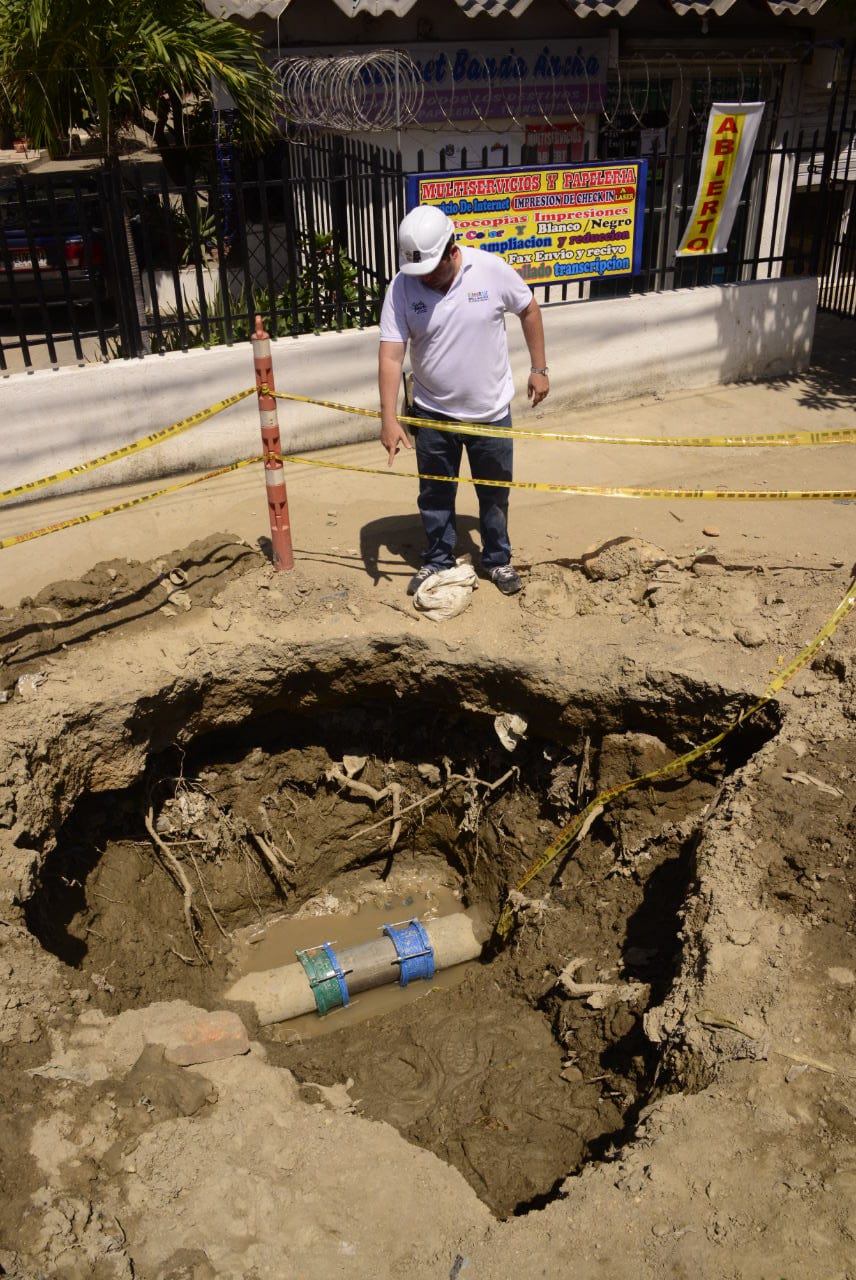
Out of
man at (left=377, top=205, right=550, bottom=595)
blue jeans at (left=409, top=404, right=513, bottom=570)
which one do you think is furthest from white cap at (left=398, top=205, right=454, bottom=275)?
blue jeans at (left=409, top=404, right=513, bottom=570)

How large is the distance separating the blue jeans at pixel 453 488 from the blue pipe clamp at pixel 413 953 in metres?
2.00

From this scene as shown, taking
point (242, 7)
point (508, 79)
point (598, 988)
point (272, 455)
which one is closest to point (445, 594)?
point (272, 455)

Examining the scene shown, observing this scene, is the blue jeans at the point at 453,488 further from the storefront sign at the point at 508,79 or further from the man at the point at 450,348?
the storefront sign at the point at 508,79

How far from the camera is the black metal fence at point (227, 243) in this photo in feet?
23.1

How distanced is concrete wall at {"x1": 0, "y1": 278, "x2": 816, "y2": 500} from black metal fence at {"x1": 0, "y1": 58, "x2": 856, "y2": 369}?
247mm

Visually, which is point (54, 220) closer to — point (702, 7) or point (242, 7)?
point (242, 7)

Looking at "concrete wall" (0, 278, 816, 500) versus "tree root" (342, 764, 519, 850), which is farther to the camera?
"concrete wall" (0, 278, 816, 500)

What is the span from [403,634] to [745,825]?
6.82 ft

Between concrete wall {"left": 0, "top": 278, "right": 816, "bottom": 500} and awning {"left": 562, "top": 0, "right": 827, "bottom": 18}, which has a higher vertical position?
awning {"left": 562, "top": 0, "right": 827, "bottom": 18}

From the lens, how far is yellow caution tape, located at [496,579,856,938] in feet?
16.5

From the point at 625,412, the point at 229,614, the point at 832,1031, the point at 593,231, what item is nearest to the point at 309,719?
the point at 229,614

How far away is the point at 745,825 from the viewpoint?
4.32 meters

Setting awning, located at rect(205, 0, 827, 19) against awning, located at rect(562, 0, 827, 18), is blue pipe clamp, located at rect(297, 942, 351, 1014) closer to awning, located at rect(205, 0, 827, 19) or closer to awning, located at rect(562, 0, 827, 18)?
awning, located at rect(205, 0, 827, 19)

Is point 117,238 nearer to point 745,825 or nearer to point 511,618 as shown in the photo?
point 511,618
